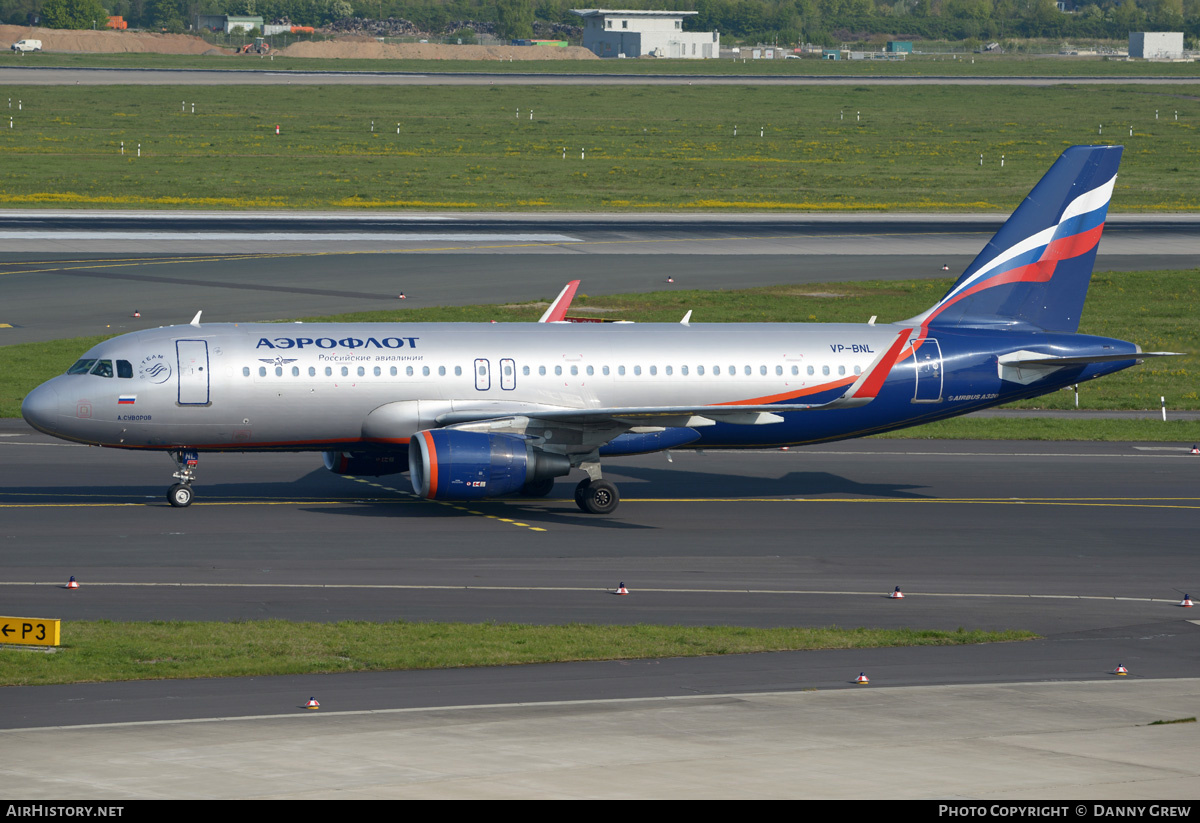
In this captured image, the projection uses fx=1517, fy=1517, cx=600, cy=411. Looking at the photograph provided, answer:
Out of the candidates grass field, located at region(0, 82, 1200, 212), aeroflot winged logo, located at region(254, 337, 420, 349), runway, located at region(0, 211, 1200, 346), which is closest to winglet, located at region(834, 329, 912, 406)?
aeroflot winged logo, located at region(254, 337, 420, 349)

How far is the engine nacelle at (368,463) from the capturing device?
41812mm

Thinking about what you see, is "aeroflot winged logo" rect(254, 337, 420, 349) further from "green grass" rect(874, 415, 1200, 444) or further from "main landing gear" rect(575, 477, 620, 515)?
"green grass" rect(874, 415, 1200, 444)

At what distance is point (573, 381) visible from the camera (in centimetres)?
4109

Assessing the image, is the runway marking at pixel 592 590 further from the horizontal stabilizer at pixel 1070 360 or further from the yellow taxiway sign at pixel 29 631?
the horizontal stabilizer at pixel 1070 360

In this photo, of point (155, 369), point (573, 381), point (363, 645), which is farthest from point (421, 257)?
point (363, 645)

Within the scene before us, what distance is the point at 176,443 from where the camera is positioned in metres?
39.9

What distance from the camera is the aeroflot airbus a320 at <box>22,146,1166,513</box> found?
3931cm

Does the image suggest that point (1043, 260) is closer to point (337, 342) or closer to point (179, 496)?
point (337, 342)

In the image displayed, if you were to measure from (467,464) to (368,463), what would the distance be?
492cm

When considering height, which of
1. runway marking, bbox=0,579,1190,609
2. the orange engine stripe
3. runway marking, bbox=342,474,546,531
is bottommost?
runway marking, bbox=342,474,546,531

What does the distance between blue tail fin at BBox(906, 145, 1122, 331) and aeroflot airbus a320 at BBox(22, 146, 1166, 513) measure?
0.06 meters

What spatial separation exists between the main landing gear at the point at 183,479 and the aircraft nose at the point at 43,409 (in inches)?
128
